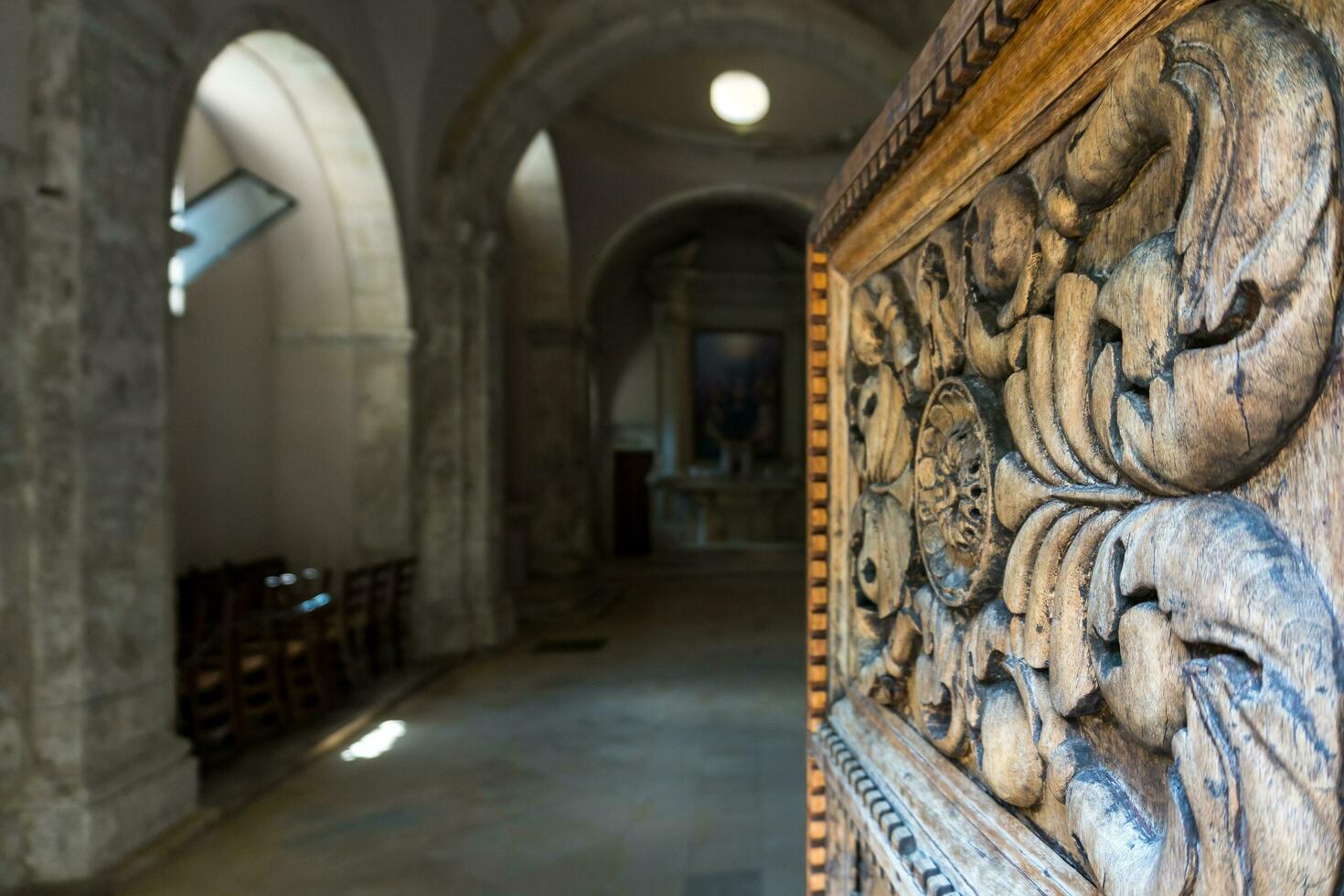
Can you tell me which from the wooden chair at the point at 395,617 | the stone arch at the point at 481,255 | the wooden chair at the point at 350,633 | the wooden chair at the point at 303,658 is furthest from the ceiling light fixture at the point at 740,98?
the wooden chair at the point at 303,658

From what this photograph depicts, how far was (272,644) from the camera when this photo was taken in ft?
14.4

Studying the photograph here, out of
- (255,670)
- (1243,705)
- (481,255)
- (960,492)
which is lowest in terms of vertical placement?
(255,670)

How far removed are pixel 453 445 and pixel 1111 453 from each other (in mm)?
6094

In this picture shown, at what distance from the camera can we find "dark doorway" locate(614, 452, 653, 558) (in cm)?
1338

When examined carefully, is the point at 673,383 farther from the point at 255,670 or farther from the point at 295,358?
the point at 255,670

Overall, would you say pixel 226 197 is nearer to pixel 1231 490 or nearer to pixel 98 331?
pixel 98 331

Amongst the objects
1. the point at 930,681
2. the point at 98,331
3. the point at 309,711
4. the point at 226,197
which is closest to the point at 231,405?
the point at 226,197

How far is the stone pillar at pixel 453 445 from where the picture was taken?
6277 mm

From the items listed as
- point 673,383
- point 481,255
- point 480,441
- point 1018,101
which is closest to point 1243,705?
point 1018,101

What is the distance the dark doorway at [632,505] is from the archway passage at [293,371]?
287 inches

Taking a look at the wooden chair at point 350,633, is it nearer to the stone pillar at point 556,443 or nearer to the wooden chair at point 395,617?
the wooden chair at point 395,617

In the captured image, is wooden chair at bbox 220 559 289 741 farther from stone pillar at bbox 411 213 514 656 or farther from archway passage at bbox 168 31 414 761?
stone pillar at bbox 411 213 514 656

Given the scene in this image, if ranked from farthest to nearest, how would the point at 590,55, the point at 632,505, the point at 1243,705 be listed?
the point at 632,505 < the point at 590,55 < the point at 1243,705

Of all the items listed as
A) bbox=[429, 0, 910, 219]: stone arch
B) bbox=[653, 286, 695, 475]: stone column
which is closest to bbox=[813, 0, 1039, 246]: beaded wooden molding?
bbox=[429, 0, 910, 219]: stone arch
